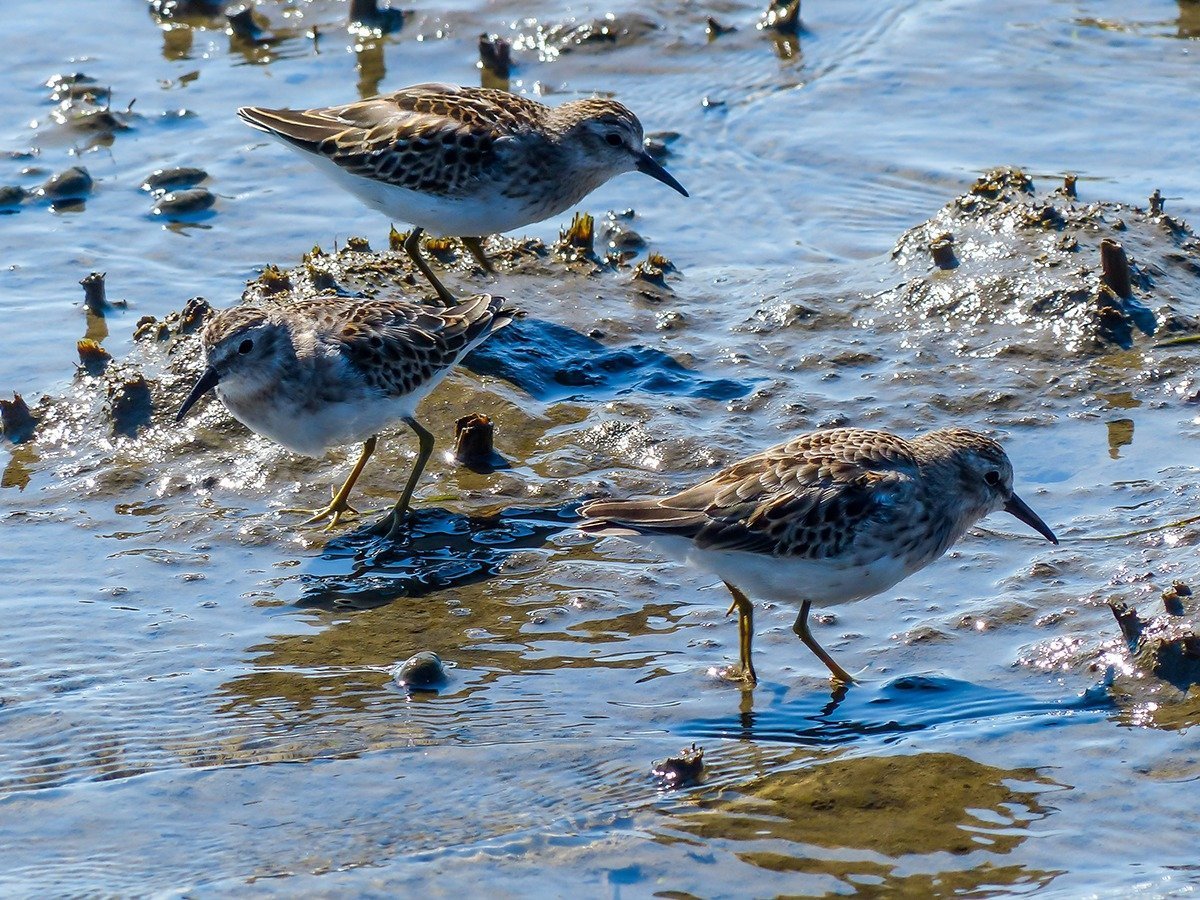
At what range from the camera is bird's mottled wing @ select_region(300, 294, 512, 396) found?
29.7 ft

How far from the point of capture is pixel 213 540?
29.2 ft

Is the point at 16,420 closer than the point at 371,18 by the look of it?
Yes

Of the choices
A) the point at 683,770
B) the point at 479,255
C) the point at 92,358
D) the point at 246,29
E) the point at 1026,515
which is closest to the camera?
the point at 683,770

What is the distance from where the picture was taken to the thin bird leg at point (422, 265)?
10.8 meters

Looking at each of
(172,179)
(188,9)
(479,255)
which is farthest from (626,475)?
(188,9)

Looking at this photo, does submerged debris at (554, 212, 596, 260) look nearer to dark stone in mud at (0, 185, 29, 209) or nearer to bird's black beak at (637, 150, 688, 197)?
bird's black beak at (637, 150, 688, 197)

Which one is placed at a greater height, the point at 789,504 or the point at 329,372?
the point at 329,372

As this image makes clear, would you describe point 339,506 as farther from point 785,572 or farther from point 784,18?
point 784,18

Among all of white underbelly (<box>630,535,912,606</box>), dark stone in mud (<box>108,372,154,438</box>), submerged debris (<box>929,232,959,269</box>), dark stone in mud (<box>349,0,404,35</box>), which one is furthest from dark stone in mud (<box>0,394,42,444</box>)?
dark stone in mud (<box>349,0,404,35</box>)

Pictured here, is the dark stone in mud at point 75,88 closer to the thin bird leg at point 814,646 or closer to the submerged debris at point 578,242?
the submerged debris at point 578,242

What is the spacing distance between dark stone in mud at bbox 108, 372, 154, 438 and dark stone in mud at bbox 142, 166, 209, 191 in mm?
3708

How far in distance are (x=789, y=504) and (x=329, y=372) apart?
9.06 ft

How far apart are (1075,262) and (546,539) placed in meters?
4.27

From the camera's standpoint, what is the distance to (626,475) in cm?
940
